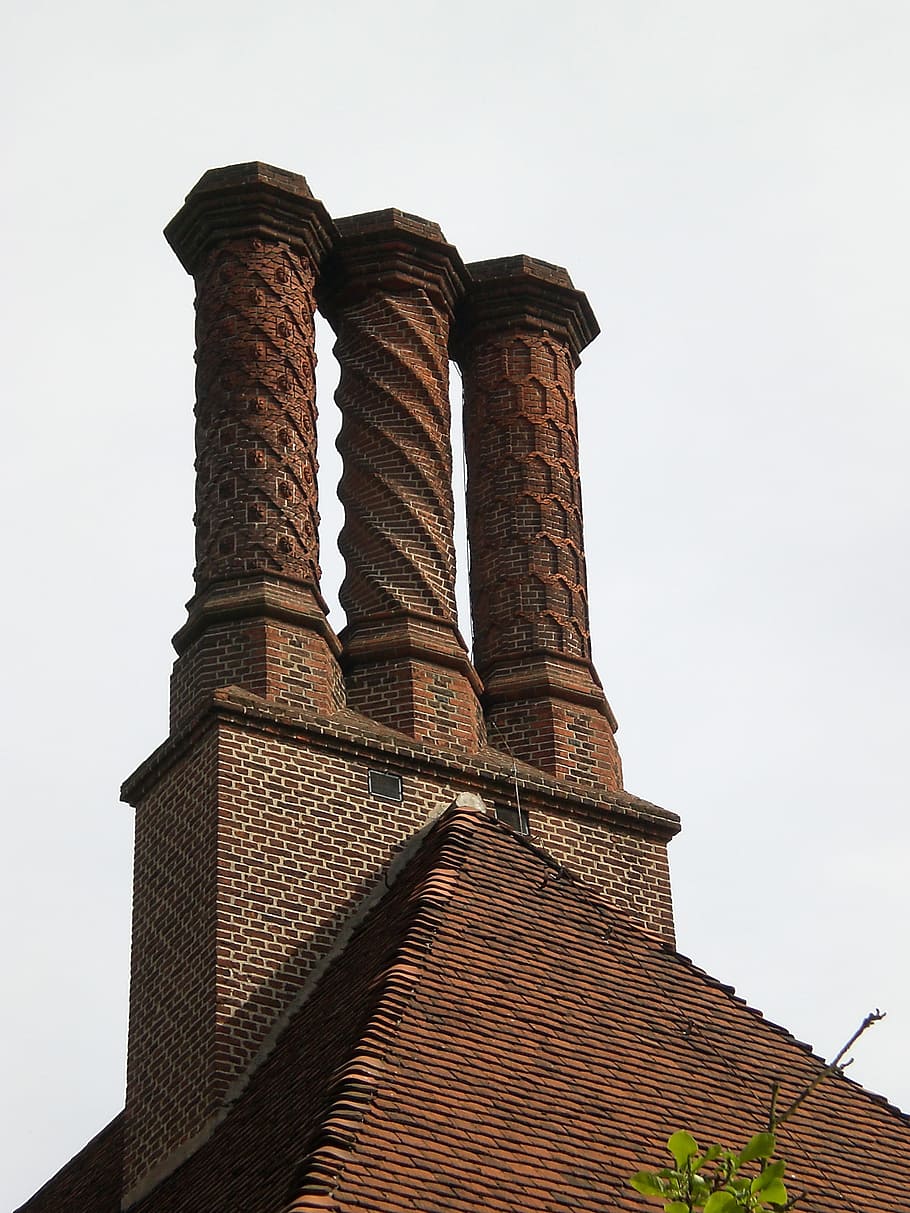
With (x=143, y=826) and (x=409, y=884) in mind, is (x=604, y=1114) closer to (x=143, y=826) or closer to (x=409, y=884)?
(x=409, y=884)

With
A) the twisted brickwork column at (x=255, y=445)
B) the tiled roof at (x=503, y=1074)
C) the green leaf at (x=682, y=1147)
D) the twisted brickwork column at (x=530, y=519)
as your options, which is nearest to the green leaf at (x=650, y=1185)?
the green leaf at (x=682, y=1147)

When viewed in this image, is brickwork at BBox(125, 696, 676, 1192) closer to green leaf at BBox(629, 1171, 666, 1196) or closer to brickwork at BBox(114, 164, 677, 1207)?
brickwork at BBox(114, 164, 677, 1207)

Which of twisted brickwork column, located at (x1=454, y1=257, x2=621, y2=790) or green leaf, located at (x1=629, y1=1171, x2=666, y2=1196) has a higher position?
twisted brickwork column, located at (x1=454, y1=257, x2=621, y2=790)

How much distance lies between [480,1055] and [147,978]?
3.34 m

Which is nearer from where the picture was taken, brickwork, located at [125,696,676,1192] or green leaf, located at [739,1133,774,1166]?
green leaf, located at [739,1133,774,1166]

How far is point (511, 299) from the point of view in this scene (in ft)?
49.3

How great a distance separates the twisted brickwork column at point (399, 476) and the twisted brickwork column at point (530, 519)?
323 millimetres

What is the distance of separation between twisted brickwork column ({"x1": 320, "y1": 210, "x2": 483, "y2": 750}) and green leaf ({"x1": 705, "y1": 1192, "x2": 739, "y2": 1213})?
7998 millimetres

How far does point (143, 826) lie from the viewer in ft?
42.1

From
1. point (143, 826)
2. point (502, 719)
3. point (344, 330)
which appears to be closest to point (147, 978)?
point (143, 826)

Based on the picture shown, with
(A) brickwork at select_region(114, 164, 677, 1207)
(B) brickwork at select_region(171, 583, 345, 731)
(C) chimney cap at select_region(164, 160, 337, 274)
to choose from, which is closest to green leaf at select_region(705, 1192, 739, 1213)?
(A) brickwork at select_region(114, 164, 677, 1207)

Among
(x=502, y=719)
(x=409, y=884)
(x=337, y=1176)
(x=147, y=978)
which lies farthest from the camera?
(x=502, y=719)

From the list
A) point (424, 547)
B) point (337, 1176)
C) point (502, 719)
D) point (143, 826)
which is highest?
point (424, 547)

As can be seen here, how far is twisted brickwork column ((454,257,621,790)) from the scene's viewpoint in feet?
44.3
